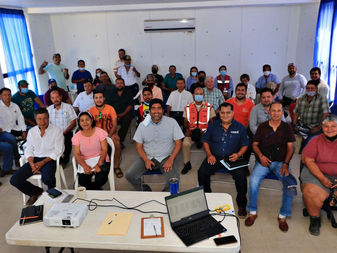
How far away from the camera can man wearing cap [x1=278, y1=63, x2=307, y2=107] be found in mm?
6000

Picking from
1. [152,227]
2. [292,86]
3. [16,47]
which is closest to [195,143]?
[292,86]

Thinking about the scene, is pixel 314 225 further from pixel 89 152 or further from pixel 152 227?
pixel 89 152

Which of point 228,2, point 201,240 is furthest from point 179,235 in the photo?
point 228,2

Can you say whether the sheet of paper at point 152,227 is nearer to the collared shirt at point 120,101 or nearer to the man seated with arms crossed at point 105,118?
the man seated with arms crossed at point 105,118

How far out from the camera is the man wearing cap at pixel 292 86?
600cm

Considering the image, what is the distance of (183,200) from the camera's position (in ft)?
6.74

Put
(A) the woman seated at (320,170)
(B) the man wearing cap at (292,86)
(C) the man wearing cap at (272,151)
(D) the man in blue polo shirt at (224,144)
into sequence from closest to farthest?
(A) the woman seated at (320,170) < (C) the man wearing cap at (272,151) < (D) the man in blue polo shirt at (224,144) < (B) the man wearing cap at (292,86)

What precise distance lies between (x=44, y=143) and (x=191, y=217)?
2.21 metres

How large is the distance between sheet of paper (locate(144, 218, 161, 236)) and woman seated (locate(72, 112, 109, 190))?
4.60ft

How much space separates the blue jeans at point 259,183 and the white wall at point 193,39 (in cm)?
503

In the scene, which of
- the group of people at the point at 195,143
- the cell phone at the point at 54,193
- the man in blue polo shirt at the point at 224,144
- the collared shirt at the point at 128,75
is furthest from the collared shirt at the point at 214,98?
the cell phone at the point at 54,193

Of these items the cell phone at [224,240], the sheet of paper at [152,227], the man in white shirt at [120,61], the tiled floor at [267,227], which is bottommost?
the tiled floor at [267,227]

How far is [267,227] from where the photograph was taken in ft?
9.62

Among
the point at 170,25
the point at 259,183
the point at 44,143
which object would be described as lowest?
the point at 259,183
